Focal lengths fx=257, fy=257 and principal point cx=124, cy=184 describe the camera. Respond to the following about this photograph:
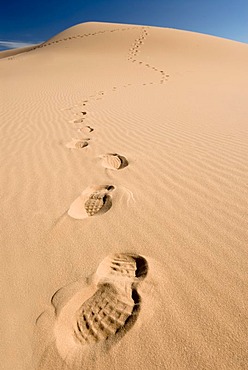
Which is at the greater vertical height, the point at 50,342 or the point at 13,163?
the point at 50,342

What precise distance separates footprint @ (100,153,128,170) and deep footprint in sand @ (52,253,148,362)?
1.47 metres

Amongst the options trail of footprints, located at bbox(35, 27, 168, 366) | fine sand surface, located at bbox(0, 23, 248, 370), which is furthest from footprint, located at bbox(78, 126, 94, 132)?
trail of footprints, located at bbox(35, 27, 168, 366)

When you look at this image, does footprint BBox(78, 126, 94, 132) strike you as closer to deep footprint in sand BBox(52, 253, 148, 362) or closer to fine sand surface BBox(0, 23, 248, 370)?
fine sand surface BBox(0, 23, 248, 370)

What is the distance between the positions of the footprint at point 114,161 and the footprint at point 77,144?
0.56 metres

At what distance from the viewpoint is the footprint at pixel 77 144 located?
11.6 feet

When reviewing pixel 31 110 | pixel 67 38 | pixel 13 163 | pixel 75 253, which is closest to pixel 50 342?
pixel 75 253

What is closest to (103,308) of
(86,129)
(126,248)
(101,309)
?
(101,309)

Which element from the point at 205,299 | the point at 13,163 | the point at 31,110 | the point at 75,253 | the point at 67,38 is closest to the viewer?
the point at 205,299

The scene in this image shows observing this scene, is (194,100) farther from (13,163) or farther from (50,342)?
(50,342)

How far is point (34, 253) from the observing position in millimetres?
1646

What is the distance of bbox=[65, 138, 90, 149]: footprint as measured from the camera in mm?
3539

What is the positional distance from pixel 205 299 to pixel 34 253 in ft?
3.46

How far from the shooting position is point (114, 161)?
9.78 ft

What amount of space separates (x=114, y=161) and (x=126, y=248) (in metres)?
1.54
